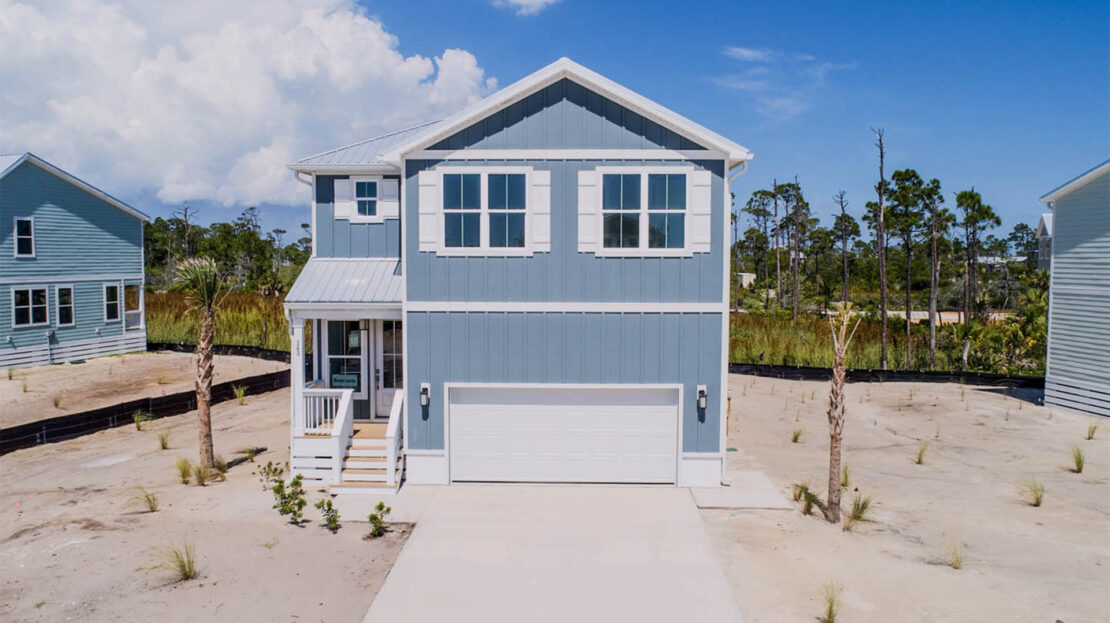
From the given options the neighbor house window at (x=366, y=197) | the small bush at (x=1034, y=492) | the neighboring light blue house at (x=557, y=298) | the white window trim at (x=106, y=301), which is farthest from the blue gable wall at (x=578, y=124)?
the white window trim at (x=106, y=301)

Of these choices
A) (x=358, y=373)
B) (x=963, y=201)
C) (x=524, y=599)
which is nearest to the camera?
(x=524, y=599)

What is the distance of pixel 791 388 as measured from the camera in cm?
2197

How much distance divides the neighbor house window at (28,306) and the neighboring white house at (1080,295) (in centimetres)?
3194

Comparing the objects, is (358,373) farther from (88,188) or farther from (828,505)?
(88,188)

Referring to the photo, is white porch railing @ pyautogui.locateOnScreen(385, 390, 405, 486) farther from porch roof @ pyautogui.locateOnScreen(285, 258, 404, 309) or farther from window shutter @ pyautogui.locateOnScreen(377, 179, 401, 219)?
window shutter @ pyautogui.locateOnScreen(377, 179, 401, 219)

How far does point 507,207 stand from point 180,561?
23.3ft

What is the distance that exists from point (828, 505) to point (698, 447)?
234 centimetres

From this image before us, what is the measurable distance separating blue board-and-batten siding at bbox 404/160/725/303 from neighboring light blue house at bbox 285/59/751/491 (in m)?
0.02

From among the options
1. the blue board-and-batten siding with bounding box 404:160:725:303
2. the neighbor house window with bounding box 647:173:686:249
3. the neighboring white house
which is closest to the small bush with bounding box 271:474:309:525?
the blue board-and-batten siding with bounding box 404:160:725:303

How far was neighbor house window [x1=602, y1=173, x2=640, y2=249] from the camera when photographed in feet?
37.9

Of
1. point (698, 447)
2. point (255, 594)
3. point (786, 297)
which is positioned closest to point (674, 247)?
point (698, 447)

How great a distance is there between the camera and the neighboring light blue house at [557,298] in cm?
1153

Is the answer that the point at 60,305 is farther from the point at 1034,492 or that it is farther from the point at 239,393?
the point at 1034,492

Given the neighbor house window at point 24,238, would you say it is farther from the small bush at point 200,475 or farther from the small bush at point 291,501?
the small bush at point 291,501
